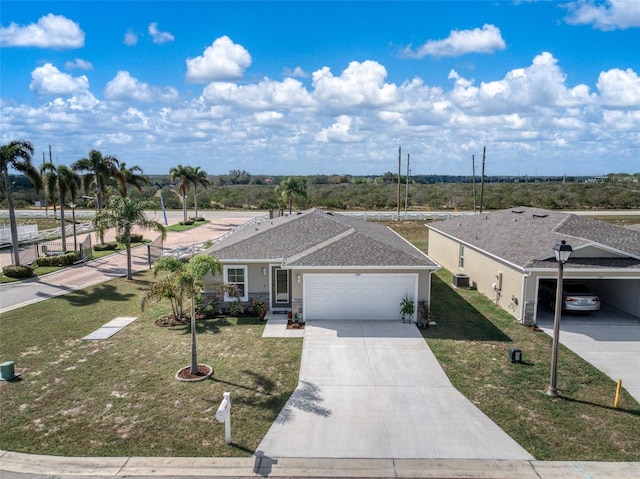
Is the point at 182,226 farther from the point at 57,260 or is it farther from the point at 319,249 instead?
the point at 319,249

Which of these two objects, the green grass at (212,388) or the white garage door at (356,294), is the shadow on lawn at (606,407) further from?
the white garage door at (356,294)

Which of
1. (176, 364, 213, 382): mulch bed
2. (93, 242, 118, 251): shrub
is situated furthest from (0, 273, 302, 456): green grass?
(93, 242, 118, 251): shrub

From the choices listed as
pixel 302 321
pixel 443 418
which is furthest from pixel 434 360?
pixel 302 321

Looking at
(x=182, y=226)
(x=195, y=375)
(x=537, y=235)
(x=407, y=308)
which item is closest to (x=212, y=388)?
(x=195, y=375)

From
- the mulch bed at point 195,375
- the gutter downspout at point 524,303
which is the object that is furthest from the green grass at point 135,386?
the gutter downspout at point 524,303

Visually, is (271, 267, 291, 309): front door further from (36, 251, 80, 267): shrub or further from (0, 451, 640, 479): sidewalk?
(36, 251, 80, 267): shrub

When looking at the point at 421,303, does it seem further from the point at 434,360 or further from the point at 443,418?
the point at 443,418
